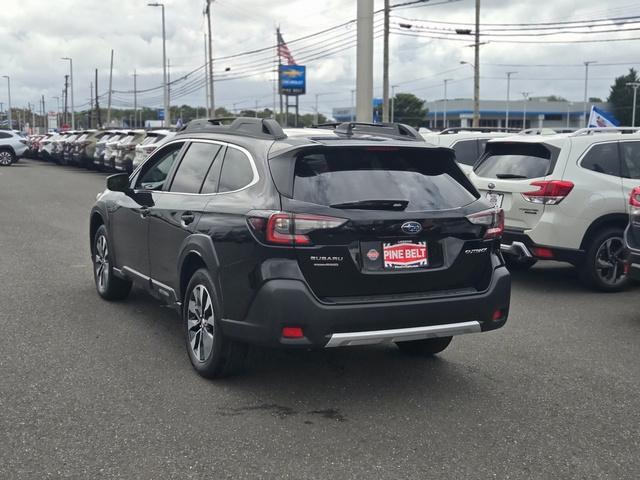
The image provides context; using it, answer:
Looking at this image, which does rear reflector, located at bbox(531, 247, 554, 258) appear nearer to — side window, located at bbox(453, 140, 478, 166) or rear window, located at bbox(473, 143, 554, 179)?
rear window, located at bbox(473, 143, 554, 179)

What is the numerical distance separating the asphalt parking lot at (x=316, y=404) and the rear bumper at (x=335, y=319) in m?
0.45

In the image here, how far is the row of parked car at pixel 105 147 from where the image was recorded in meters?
25.7

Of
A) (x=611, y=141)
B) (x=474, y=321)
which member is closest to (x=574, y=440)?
(x=474, y=321)

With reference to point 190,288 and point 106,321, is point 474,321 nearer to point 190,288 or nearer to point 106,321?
point 190,288

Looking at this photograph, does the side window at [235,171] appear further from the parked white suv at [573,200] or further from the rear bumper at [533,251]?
the rear bumper at [533,251]

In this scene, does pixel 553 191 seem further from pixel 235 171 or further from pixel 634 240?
pixel 235 171

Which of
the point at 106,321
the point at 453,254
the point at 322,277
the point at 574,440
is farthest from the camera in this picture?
the point at 106,321

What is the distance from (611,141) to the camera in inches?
358

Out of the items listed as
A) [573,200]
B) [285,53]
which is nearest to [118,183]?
[573,200]

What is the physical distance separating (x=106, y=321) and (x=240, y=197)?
2541 millimetres

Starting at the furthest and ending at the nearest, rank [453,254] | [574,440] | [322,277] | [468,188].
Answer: [468,188] → [453,254] → [322,277] → [574,440]

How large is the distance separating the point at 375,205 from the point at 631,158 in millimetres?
5357

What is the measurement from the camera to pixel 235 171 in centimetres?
544

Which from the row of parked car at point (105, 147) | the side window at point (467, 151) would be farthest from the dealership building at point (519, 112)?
the side window at point (467, 151)
